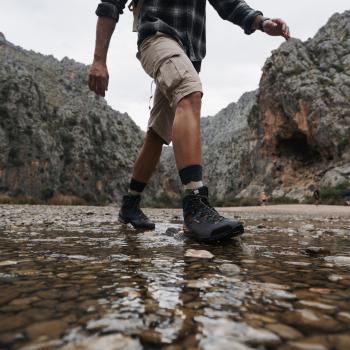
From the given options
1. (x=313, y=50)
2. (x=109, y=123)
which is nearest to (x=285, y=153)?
(x=313, y=50)

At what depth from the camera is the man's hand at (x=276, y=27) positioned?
11.6ft

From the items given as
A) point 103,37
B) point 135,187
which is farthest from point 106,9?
point 135,187

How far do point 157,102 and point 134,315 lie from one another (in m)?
2.97

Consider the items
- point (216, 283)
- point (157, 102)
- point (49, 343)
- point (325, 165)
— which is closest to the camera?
point (49, 343)

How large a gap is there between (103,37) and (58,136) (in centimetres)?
6016

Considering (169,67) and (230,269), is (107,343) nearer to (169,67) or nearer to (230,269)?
(230,269)

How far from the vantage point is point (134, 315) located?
3.40 ft

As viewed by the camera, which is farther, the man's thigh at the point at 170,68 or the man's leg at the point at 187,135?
the man's thigh at the point at 170,68

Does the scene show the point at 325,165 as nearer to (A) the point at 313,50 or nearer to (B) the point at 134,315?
(A) the point at 313,50

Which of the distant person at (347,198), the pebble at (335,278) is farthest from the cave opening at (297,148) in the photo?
the pebble at (335,278)

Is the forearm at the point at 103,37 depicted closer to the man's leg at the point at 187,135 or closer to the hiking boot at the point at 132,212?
the man's leg at the point at 187,135

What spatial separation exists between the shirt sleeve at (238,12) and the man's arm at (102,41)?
120 cm

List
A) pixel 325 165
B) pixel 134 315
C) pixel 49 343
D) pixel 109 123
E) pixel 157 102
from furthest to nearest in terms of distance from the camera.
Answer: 1. pixel 109 123
2. pixel 325 165
3. pixel 157 102
4. pixel 134 315
5. pixel 49 343

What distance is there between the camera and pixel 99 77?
338 cm
